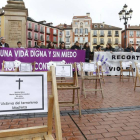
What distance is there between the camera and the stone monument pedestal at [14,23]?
1228 centimetres

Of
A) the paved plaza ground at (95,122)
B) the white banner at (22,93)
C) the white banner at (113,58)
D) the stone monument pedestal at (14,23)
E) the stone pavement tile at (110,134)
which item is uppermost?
the stone monument pedestal at (14,23)

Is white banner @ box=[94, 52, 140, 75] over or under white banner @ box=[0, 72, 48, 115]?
over

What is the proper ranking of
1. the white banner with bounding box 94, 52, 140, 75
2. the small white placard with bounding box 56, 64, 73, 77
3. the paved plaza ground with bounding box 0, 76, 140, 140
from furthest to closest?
the white banner with bounding box 94, 52, 140, 75 → the small white placard with bounding box 56, 64, 73, 77 → the paved plaza ground with bounding box 0, 76, 140, 140

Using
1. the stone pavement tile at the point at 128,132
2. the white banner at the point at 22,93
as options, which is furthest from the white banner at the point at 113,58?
the white banner at the point at 22,93

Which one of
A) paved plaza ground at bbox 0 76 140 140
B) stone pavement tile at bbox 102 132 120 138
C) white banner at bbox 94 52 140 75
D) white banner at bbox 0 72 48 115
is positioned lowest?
stone pavement tile at bbox 102 132 120 138

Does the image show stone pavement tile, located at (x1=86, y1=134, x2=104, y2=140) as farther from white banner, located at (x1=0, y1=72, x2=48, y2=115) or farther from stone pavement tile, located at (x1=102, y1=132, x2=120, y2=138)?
white banner, located at (x1=0, y1=72, x2=48, y2=115)

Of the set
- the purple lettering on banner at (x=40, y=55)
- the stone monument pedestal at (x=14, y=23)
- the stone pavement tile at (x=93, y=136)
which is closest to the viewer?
the stone pavement tile at (x=93, y=136)

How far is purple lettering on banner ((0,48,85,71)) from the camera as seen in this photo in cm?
941

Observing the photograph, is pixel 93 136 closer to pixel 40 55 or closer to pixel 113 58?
pixel 40 55

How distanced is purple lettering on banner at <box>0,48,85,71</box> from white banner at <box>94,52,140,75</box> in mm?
1714

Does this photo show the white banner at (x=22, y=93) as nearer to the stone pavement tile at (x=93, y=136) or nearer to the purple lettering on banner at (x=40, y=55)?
the stone pavement tile at (x=93, y=136)

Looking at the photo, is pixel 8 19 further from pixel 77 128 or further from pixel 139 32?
pixel 139 32

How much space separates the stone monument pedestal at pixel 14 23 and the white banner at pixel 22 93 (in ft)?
35.1

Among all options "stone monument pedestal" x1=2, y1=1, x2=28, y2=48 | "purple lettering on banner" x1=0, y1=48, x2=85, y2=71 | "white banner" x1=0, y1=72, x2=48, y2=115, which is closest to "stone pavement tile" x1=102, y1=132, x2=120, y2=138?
"white banner" x1=0, y1=72, x2=48, y2=115
